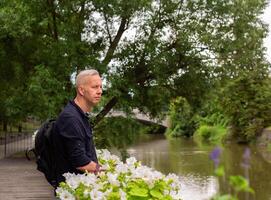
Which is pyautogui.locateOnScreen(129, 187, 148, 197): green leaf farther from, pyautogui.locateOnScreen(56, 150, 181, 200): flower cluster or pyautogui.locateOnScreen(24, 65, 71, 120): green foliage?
pyautogui.locateOnScreen(24, 65, 71, 120): green foliage

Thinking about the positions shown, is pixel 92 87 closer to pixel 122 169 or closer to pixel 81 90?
pixel 81 90

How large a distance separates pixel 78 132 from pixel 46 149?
1.02 feet

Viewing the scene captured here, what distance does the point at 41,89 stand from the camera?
1948 centimetres

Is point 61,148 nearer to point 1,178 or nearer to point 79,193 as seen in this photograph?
point 79,193

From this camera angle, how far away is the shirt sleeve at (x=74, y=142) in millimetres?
3275

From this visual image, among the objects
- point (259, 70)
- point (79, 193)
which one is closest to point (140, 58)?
point (259, 70)

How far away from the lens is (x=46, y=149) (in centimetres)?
352

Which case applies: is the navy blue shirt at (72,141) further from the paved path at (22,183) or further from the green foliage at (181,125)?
the green foliage at (181,125)

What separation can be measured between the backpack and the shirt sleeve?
15cm

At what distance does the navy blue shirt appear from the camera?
10.8ft

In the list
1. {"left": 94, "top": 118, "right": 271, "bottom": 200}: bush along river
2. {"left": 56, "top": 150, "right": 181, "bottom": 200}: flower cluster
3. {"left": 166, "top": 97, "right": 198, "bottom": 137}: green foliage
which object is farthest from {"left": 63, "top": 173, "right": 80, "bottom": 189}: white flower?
{"left": 166, "top": 97, "right": 198, "bottom": 137}: green foliage

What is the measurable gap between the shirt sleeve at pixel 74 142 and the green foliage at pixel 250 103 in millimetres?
32907

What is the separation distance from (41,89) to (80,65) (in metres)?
1.54

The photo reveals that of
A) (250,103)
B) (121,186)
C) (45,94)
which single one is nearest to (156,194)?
(121,186)
